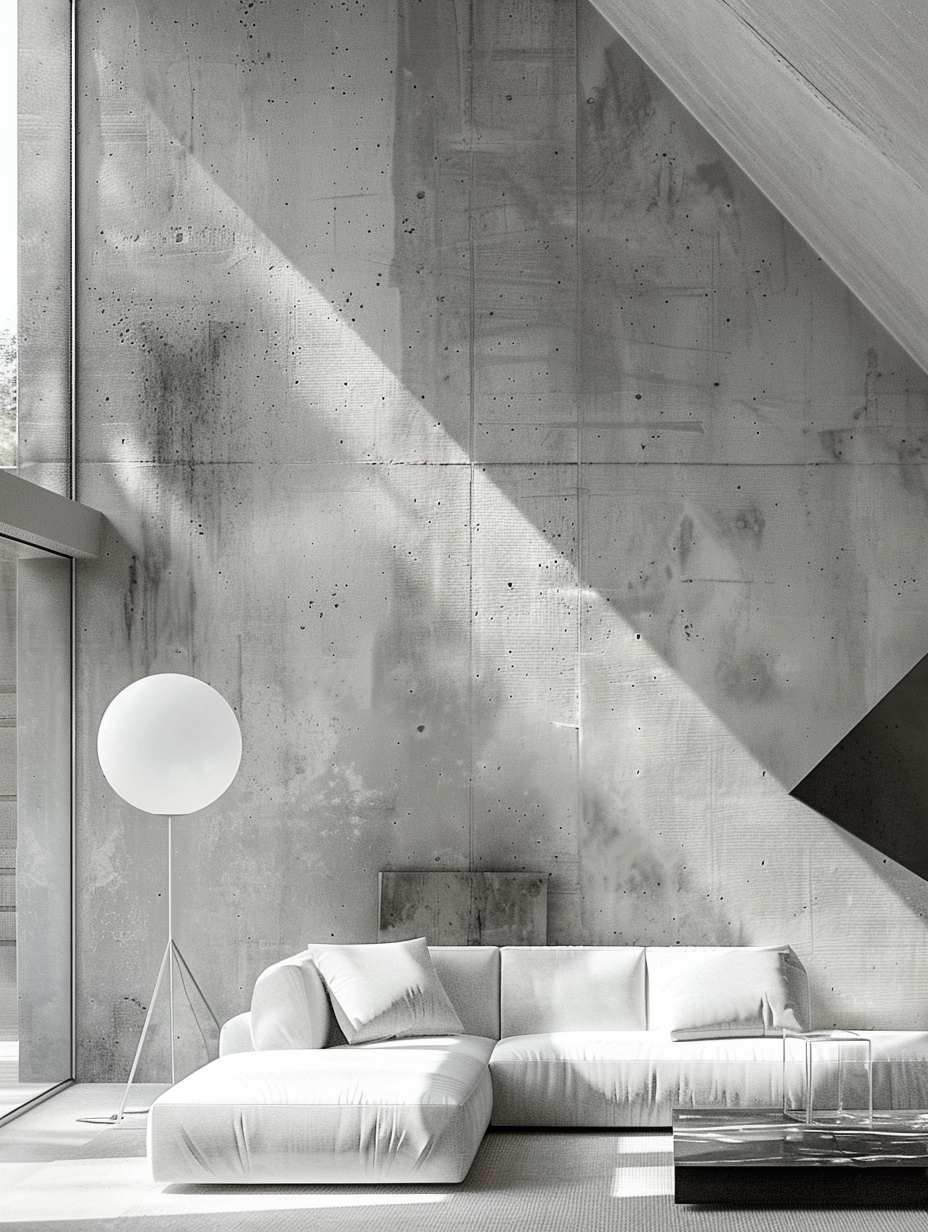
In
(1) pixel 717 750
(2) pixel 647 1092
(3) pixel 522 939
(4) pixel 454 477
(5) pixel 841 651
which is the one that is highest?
(4) pixel 454 477

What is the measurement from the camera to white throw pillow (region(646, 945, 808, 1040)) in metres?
5.34

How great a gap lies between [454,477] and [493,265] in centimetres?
100

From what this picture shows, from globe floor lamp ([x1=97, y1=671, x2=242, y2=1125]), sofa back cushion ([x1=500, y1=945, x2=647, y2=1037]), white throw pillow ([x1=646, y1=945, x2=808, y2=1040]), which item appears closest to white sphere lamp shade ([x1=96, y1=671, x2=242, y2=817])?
globe floor lamp ([x1=97, y1=671, x2=242, y2=1125])

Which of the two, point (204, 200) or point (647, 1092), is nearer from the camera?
point (647, 1092)

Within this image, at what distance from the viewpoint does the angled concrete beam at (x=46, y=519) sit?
5.25m

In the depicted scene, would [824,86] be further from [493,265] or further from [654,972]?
[654,972]

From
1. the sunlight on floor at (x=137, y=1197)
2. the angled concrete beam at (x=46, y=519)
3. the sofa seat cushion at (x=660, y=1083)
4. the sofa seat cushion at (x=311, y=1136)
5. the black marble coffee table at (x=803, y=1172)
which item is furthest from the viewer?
the angled concrete beam at (x=46, y=519)

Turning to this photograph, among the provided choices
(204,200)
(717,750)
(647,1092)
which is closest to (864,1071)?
(647,1092)

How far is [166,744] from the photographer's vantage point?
16.7 ft

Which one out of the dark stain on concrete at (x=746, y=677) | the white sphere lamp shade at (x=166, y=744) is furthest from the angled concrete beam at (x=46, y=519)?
the dark stain on concrete at (x=746, y=677)

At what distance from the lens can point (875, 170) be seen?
3674 millimetres

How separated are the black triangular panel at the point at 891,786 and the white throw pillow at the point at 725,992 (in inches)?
66.2

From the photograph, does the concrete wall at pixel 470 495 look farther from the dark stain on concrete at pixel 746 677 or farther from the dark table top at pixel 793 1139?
the dark table top at pixel 793 1139

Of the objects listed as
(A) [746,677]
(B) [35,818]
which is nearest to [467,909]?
(A) [746,677]
